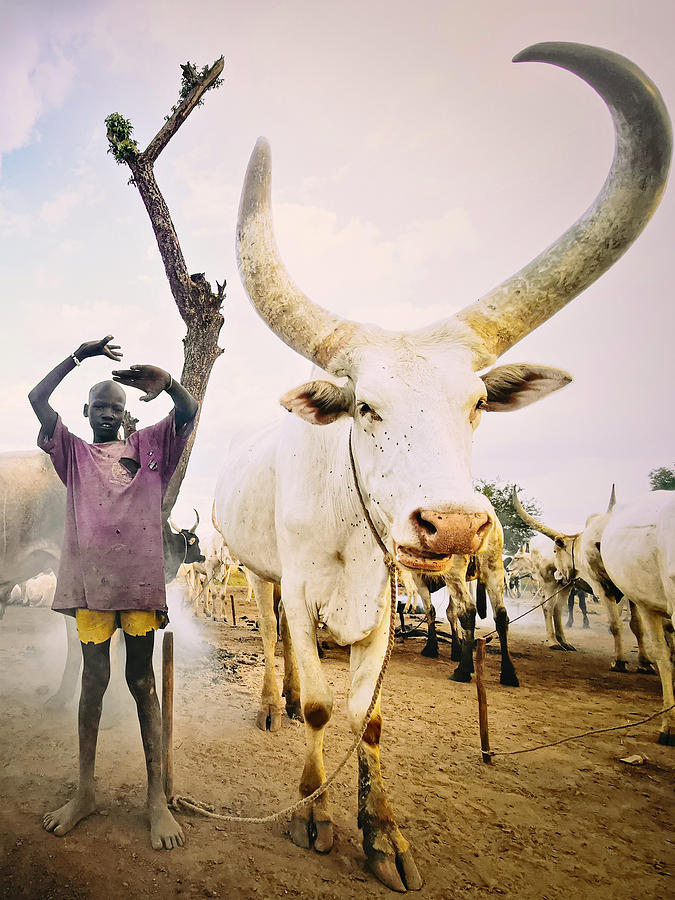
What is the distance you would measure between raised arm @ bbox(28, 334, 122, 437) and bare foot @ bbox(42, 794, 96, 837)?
6.20 feet

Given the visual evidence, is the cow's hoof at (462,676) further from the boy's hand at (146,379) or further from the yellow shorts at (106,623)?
the boy's hand at (146,379)

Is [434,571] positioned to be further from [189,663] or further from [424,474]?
[189,663]

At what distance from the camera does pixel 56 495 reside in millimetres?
4641

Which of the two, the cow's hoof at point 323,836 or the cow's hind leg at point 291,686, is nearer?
the cow's hoof at point 323,836

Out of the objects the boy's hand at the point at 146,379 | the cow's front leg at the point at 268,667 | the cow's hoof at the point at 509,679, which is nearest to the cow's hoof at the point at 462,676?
the cow's hoof at the point at 509,679

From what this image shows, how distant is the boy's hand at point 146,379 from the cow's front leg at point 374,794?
174cm

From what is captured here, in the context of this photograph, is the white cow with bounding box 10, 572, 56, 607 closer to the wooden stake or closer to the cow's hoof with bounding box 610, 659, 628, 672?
the wooden stake

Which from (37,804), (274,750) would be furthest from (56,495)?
(274,750)

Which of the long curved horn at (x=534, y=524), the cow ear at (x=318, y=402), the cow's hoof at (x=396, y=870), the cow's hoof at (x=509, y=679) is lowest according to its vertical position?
the cow's hoof at (x=509, y=679)

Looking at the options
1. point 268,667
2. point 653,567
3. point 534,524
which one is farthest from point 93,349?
point 534,524

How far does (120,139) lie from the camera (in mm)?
8281

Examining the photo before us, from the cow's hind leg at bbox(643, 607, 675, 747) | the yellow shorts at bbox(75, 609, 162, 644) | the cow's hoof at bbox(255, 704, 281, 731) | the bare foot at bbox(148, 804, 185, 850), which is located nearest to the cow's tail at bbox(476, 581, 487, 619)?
the cow's hind leg at bbox(643, 607, 675, 747)

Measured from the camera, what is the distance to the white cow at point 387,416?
1.85 meters

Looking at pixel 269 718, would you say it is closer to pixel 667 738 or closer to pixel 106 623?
pixel 106 623
